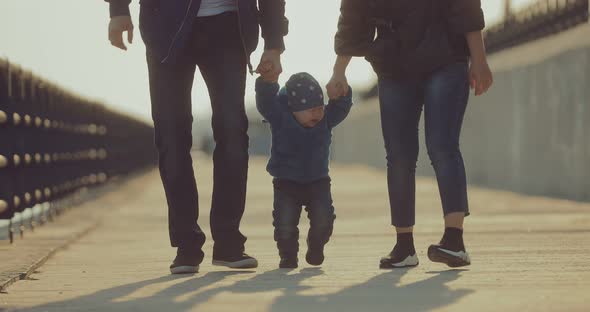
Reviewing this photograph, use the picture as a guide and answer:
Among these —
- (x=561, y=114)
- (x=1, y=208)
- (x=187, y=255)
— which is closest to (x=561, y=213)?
(x=561, y=114)

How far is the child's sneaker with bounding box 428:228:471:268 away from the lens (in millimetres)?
5945

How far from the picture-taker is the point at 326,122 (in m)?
6.38

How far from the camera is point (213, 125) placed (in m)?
6.12

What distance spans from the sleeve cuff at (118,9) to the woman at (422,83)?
1001 millimetres

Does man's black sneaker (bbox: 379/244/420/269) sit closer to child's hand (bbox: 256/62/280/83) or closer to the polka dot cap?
the polka dot cap

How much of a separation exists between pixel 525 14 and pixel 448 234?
11.8 metres

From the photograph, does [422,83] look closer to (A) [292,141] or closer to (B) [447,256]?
(A) [292,141]

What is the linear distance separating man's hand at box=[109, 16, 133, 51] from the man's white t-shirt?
0.34 metres

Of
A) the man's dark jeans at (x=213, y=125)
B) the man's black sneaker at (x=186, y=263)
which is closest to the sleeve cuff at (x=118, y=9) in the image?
the man's dark jeans at (x=213, y=125)

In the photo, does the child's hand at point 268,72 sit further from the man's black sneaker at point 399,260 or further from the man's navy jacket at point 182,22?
the man's black sneaker at point 399,260

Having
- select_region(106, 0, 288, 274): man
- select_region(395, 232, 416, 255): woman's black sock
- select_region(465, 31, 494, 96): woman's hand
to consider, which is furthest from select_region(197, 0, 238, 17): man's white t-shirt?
select_region(395, 232, 416, 255): woman's black sock

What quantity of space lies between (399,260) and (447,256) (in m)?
0.31

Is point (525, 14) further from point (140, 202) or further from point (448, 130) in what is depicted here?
point (448, 130)

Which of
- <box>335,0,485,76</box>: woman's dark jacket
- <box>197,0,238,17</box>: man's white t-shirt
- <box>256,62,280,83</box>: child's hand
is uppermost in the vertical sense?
<box>197,0,238,17</box>: man's white t-shirt
